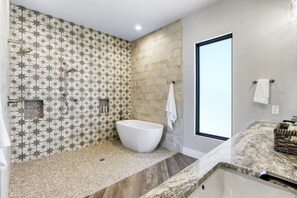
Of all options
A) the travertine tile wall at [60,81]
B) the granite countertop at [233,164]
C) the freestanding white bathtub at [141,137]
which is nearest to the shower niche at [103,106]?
the travertine tile wall at [60,81]

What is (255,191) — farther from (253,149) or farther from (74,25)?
(74,25)

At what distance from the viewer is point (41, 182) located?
2.36 meters

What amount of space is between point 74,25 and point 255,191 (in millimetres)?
4260

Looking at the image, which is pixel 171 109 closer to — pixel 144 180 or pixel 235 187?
pixel 144 180

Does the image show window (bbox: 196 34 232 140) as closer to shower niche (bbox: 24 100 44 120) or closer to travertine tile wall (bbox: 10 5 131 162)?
travertine tile wall (bbox: 10 5 131 162)

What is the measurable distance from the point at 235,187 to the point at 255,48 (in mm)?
2294

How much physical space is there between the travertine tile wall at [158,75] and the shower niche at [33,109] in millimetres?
2308

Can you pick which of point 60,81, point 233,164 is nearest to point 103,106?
point 60,81

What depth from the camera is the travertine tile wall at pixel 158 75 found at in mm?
3521

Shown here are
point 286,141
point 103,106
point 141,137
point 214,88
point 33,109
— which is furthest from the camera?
point 103,106

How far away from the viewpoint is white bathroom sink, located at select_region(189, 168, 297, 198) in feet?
2.45

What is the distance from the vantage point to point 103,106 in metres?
4.25

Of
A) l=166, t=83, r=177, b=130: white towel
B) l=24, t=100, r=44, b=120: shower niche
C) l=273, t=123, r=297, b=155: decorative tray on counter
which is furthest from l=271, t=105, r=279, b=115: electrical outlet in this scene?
l=24, t=100, r=44, b=120: shower niche

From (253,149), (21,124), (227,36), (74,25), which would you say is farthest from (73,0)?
(253,149)
